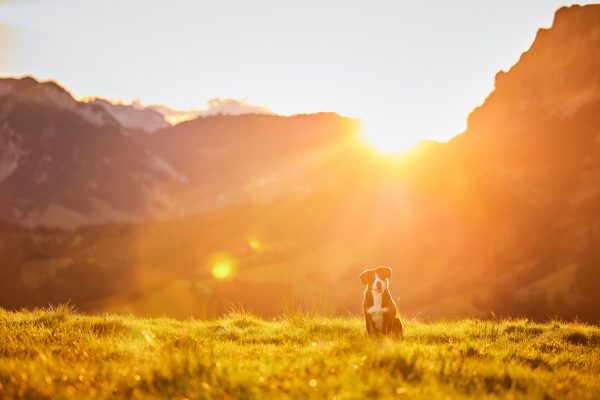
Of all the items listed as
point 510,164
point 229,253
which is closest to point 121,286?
point 229,253

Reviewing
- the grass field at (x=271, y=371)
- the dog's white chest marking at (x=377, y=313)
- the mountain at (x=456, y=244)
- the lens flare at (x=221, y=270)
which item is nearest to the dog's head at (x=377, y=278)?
the dog's white chest marking at (x=377, y=313)

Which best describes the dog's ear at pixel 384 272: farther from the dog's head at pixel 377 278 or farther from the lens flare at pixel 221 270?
the lens flare at pixel 221 270

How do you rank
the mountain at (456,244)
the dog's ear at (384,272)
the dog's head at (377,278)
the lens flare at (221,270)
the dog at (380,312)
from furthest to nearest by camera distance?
the lens flare at (221,270) < the mountain at (456,244) < the dog's ear at (384,272) < the dog's head at (377,278) < the dog at (380,312)

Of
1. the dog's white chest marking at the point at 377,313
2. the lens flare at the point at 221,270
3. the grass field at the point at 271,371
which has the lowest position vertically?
the lens flare at the point at 221,270

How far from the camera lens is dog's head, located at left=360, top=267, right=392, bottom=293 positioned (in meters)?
10.6

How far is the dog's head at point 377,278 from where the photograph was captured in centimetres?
1059

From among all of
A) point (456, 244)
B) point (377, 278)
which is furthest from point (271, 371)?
point (456, 244)

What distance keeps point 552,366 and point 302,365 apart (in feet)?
14.6

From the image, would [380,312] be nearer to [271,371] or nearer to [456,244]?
[271,371]

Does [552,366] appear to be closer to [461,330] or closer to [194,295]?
[461,330]

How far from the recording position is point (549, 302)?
12744 centimetres

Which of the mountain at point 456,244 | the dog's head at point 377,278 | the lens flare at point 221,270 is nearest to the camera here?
the dog's head at point 377,278

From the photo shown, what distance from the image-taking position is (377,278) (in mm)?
10711

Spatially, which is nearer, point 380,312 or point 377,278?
point 380,312
